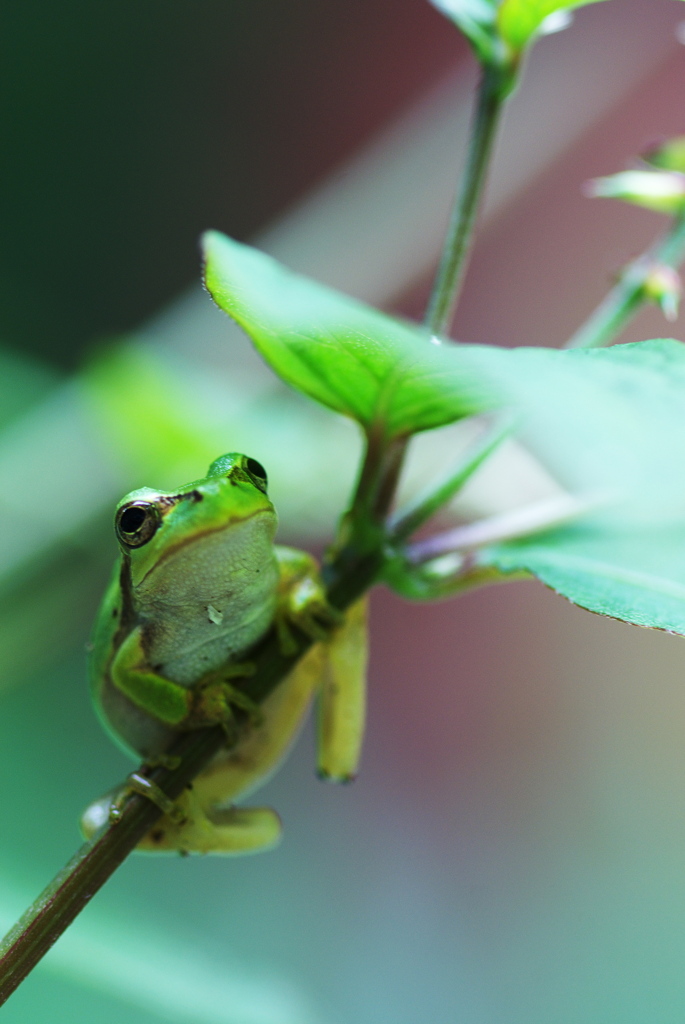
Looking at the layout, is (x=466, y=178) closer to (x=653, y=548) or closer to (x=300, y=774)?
(x=653, y=548)

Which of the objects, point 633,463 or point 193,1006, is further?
point 193,1006

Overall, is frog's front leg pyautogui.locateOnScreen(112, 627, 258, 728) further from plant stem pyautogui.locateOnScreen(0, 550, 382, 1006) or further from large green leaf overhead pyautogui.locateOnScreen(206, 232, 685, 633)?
large green leaf overhead pyautogui.locateOnScreen(206, 232, 685, 633)

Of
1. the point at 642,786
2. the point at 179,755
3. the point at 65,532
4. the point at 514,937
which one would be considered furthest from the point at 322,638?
the point at 642,786

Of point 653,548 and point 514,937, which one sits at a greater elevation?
point 514,937

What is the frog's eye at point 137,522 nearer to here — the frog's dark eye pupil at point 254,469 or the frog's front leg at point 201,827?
the frog's dark eye pupil at point 254,469

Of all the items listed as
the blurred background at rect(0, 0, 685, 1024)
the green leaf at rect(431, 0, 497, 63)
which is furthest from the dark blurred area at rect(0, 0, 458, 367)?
the green leaf at rect(431, 0, 497, 63)

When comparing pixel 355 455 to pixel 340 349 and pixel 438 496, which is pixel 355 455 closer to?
pixel 438 496

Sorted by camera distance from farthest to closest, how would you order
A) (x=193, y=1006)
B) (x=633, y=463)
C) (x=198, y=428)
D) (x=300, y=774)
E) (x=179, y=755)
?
(x=300, y=774), (x=198, y=428), (x=193, y=1006), (x=179, y=755), (x=633, y=463)
